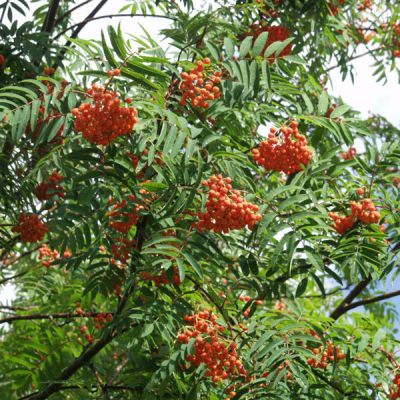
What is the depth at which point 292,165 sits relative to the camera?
3.55 m

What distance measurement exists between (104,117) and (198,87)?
0.59 meters

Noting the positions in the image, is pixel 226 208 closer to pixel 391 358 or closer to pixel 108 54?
pixel 108 54

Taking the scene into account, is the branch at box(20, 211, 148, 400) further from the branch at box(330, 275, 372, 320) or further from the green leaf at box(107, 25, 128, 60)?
the branch at box(330, 275, 372, 320)

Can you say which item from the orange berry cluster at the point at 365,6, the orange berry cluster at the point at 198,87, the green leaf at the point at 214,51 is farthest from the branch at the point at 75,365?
the orange berry cluster at the point at 365,6

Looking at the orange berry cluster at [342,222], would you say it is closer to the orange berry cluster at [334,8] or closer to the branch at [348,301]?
the branch at [348,301]

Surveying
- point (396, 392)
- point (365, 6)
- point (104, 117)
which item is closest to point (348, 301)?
point (396, 392)

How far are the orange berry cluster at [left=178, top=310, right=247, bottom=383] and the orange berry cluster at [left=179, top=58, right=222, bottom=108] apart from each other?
113 cm

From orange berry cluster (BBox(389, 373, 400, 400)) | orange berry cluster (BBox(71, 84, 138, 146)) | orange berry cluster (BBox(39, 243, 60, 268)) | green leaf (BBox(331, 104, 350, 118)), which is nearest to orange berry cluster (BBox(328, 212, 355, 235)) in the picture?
green leaf (BBox(331, 104, 350, 118))

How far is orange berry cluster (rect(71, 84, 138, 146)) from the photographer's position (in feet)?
10.2

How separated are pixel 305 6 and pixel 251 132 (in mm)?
1266

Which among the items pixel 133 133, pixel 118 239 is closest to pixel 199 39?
pixel 133 133

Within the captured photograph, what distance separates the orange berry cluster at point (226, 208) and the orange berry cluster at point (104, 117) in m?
0.47

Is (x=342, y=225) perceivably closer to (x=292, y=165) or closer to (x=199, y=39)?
(x=292, y=165)

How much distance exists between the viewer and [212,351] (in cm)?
338
